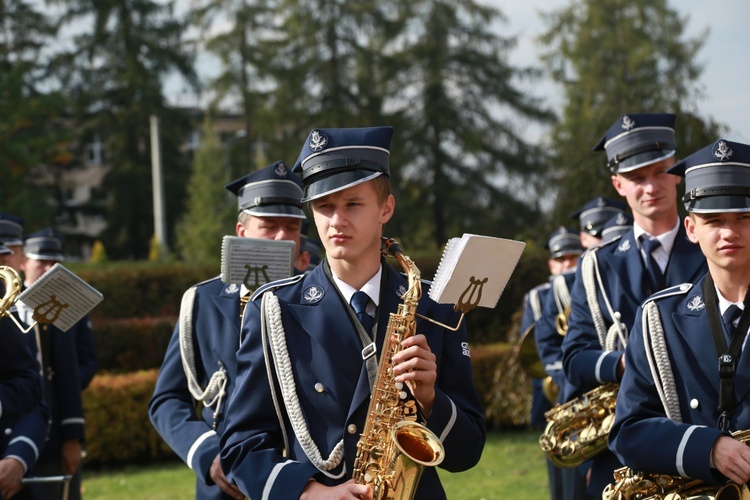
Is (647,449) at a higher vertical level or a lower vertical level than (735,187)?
lower

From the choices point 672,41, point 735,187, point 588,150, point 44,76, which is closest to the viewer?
point 735,187

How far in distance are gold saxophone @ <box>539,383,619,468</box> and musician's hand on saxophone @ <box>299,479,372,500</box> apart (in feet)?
8.00

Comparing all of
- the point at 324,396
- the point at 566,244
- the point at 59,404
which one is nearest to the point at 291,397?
the point at 324,396

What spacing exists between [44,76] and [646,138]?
40095 mm

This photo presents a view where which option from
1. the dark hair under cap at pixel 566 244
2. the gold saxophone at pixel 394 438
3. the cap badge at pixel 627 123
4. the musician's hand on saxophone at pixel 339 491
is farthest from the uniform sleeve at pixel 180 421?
the dark hair under cap at pixel 566 244

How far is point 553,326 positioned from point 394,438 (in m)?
5.52

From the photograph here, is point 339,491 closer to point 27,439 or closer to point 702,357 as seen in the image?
point 702,357

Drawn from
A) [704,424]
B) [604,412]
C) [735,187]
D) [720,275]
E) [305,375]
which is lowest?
[604,412]

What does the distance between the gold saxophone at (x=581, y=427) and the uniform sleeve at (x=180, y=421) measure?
82.6 inches

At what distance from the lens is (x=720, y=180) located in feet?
13.9

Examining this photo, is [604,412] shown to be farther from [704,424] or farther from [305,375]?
[305,375]

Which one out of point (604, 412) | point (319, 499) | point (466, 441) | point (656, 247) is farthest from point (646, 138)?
point (319, 499)

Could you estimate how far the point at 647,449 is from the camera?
423 centimetres

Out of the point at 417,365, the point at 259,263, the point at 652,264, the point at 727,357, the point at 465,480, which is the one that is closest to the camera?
the point at 417,365
